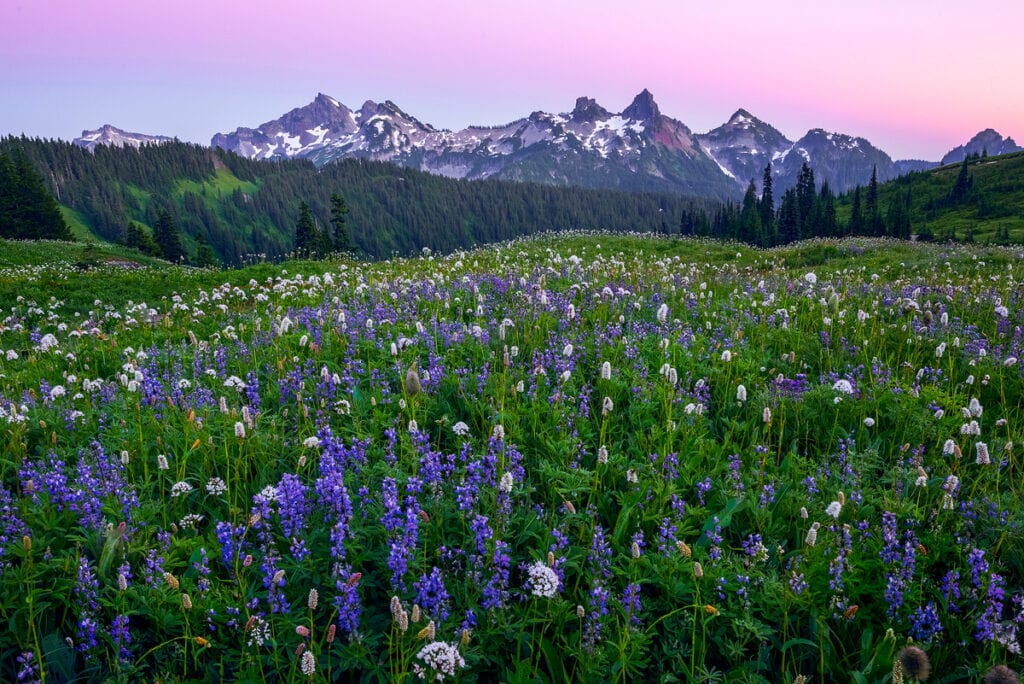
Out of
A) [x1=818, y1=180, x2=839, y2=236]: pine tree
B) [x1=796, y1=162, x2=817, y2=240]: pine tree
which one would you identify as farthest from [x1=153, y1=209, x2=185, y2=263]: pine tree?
[x1=818, y1=180, x2=839, y2=236]: pine tree

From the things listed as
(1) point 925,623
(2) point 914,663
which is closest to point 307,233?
(1) point 925,623

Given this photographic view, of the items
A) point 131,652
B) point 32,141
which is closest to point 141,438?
point 131,652

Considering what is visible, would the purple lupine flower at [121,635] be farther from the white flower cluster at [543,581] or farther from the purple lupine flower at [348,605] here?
the white flower cluster at [543,581]

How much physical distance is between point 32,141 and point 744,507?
209m

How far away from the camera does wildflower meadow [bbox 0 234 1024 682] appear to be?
292 cm

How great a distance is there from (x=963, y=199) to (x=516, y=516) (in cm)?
14205

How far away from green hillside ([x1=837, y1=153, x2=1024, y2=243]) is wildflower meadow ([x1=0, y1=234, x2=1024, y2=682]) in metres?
91.3

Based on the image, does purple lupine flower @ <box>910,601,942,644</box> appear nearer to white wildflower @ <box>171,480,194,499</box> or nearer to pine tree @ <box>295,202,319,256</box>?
white wildflower @ <box>171,480,194,499</box>

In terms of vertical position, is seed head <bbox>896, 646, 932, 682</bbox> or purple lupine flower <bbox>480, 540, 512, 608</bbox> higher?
purple lupine flower <bbox>480, 540, 512, 608</bbox>

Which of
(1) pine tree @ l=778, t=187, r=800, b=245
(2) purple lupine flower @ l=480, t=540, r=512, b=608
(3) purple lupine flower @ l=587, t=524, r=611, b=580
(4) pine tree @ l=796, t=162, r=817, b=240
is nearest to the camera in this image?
(2) purple lupine flower @ l=480, t=540, r=512, b=608

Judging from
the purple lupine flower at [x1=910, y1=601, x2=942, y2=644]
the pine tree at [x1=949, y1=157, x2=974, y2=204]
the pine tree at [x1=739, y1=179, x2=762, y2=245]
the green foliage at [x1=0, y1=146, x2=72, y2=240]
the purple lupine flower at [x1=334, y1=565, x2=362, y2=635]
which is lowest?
the purple lupine flower at [x1=910, y1=601, x2=942, y2=644]

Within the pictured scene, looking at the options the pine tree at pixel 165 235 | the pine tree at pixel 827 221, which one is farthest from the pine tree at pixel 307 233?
the pine tree at pixel 827 221

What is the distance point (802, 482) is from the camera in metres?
4.10

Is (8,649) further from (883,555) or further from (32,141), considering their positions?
(32,141)
